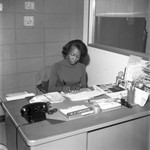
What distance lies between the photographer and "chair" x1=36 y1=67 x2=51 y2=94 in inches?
105

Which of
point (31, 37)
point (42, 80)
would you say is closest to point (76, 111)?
point (42, 80)

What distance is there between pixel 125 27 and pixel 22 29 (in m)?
1.29

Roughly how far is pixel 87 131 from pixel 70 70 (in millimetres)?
1190

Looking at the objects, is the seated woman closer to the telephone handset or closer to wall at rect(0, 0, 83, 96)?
wall at rect(0, 0, 83, 96)

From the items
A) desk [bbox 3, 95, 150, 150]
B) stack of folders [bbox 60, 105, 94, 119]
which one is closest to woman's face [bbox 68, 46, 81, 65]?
desk [bbox 3, 95, 150, 150]

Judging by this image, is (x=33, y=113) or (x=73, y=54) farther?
(x=73, y=54)

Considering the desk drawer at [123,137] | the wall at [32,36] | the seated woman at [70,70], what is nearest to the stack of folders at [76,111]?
the desk drawer at [123,137]

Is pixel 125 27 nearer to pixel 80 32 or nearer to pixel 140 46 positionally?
pixel 140 46

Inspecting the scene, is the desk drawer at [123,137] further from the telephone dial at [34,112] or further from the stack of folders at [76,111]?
the telephone dial at [34,112]

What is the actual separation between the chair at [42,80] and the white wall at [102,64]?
60 centimetres

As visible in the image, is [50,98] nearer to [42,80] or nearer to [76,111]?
[76,111]

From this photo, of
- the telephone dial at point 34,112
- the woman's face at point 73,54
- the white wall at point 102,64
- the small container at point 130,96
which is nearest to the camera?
the telephone dial at point 34,112

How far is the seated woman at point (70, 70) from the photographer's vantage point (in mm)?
2531

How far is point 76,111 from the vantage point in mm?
1693
